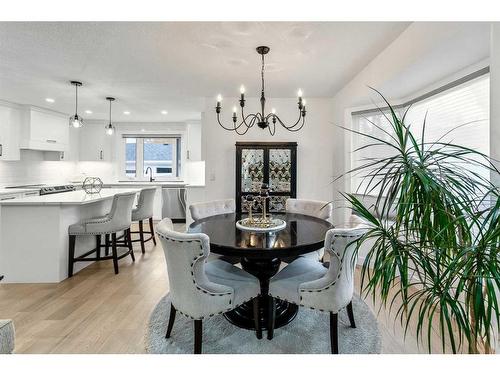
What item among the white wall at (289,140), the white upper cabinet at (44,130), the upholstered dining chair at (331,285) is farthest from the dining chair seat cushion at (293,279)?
the white upper cabinet at (44,130)

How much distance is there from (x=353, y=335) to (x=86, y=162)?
21.2ft

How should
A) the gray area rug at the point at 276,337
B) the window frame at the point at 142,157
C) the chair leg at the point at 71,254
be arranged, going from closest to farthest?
the gray area rug at the point at 276,337 → the chair leg at the point at 71,254 → the window frame at the point at 142,157

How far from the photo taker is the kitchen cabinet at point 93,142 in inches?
242

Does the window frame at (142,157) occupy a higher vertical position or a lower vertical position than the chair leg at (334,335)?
higher

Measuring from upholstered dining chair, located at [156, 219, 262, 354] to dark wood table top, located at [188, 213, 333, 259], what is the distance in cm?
21

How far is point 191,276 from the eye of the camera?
5.25 ft

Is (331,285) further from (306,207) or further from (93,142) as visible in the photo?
(93,142)

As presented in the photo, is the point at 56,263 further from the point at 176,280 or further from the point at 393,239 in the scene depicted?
the point at 393,239

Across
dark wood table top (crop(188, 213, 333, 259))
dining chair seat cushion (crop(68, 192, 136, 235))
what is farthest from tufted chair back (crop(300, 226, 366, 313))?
dining chair seat cushion (crop(68, 192, 136, 235))

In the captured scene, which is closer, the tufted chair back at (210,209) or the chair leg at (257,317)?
the chair leg at (257,317)

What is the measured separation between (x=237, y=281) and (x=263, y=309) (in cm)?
51

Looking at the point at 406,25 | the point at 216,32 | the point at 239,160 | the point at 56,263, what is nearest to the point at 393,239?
the point at 406,25

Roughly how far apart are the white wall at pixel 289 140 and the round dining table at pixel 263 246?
5.46ft

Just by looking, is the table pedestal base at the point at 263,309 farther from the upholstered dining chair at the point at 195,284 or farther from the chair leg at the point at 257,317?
the upholstered dining chair at the point at 195,284
